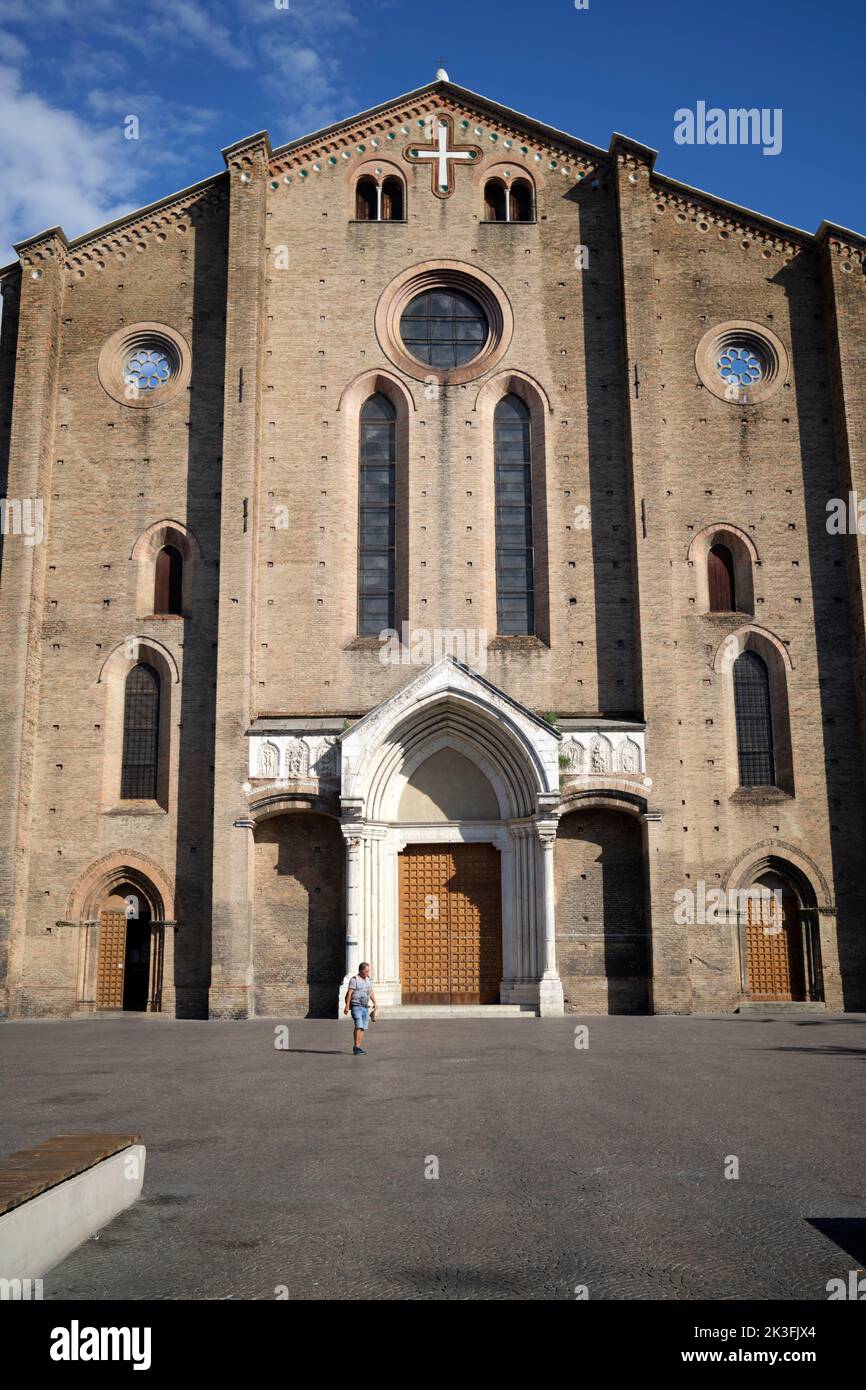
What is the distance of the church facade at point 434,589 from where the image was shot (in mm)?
23094

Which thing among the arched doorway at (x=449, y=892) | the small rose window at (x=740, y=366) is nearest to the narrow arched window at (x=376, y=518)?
the arched doorway at (x=449, y=892)

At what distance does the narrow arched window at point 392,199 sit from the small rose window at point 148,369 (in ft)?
19.8

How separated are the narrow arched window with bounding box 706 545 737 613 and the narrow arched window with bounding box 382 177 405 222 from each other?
416 inches

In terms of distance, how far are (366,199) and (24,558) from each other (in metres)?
11.4

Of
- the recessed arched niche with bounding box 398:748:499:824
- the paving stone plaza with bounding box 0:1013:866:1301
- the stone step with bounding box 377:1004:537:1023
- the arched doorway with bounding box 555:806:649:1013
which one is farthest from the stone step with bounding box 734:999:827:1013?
the paving stone plaza with bounding box 0:1013:866:1301

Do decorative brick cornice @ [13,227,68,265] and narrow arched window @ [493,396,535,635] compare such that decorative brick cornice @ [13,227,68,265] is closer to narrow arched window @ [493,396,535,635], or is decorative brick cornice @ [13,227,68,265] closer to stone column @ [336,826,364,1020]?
narrow arched window @ [493,396,535,635]

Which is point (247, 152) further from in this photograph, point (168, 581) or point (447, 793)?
point (447, 793)

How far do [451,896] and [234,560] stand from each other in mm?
8204

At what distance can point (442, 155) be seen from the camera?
26.8 m

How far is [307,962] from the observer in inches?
910

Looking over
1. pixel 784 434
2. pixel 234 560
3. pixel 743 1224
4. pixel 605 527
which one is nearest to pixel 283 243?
pixel 234 560

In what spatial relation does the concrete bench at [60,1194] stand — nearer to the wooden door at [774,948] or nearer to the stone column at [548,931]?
the stone column at [548,931]

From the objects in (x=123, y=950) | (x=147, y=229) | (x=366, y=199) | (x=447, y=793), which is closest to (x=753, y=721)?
→ (x=447, y=793)
